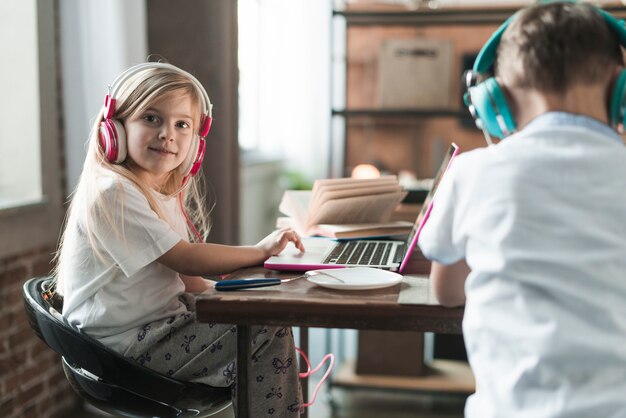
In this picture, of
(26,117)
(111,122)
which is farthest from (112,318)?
(26,117)

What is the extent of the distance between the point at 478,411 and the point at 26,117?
1856mm

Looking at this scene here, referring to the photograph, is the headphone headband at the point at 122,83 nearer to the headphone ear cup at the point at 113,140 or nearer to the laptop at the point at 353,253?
the headphone ear cup at the point at 113,140

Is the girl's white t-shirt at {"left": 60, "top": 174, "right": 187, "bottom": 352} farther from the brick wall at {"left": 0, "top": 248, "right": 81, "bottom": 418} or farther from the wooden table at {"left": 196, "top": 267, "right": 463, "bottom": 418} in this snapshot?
the brick wall at {"left": 0, "top": 248, "right": 81, "bottom": 418}

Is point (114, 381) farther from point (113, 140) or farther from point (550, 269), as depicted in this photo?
point (550, 269)

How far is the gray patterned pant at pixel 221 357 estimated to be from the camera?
1313mm

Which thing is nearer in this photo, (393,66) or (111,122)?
(111,122)

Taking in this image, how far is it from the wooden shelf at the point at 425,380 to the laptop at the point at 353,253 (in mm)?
1204

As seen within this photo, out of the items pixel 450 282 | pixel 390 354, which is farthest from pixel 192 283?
pixel 390 354

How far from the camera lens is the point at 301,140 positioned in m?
5.83

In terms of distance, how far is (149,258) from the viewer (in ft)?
4.35

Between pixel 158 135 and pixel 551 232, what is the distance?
0.89m

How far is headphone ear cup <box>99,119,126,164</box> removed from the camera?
1408 mm

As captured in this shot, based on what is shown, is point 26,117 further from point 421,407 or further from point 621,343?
point 621,343

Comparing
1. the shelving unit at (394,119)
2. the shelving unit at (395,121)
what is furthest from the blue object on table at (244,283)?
the shelving unit at (395,121)
